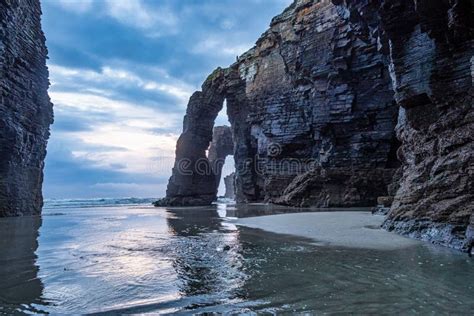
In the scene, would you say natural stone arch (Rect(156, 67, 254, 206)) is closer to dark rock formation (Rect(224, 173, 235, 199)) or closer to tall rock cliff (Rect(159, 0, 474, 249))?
tall rock cliff (Rect(159, 0, 474, 249))

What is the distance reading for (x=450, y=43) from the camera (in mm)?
9734

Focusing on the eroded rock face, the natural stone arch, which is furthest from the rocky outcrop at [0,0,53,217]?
the eroded rock face

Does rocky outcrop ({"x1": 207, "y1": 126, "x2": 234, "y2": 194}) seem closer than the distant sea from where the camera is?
No

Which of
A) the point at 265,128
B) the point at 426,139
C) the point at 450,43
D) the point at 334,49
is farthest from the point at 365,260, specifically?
the point at 265,128

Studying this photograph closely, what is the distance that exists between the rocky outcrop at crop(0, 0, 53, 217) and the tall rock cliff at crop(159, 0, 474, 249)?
845 inches

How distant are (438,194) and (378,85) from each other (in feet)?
70.2

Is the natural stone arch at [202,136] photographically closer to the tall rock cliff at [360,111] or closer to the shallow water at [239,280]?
the tall rock cliff at [360,111]

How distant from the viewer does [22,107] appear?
2458 cm

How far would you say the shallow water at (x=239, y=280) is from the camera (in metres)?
3.86

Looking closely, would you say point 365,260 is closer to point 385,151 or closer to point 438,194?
point 438,194

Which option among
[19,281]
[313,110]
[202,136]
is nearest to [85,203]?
[202,136]

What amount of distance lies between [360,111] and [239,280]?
26598mm

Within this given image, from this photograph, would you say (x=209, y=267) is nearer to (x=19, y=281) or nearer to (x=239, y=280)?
(x=239, y=280)

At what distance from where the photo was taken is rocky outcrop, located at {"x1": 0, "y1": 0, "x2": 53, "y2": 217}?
71.8ft
